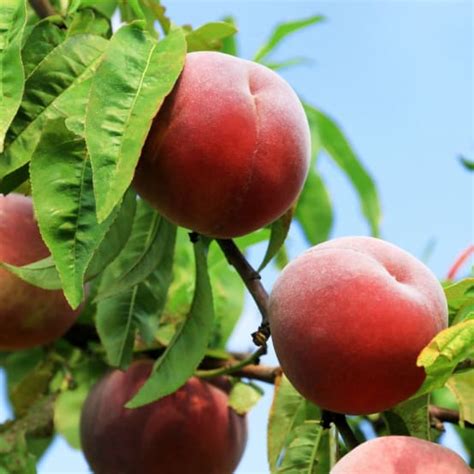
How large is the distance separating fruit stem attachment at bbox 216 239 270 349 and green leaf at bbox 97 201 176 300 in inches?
6.8

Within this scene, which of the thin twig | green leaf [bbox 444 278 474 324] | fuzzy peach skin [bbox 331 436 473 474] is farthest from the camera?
the thin twig

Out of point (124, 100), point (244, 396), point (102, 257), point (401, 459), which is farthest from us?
point (244, 396)

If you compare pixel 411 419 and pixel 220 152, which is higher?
pixel 220 152

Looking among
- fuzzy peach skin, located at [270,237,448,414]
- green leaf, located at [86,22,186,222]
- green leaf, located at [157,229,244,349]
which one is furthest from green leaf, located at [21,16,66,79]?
green leaf, located at [157,229,244,349]

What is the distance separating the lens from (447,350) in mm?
1098

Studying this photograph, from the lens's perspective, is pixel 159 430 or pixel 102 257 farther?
pixel 159 430

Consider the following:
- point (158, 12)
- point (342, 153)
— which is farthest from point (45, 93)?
point (342, 153)

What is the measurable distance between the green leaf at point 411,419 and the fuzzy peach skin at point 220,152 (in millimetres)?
279

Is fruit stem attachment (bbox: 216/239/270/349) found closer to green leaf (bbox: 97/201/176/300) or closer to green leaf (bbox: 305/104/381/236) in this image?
green leaf (bbox: 97/201/176/300)

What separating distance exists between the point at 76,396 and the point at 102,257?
68cm

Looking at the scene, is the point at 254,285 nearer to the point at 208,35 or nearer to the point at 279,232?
the point at 279,232

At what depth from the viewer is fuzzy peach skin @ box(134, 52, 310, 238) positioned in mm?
1257

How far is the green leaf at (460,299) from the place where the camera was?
1297 mm

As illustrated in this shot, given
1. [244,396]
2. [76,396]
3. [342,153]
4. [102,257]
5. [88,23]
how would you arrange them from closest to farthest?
[102,257]
[88,23]
[244,396]
[76,396]
[342,153]
